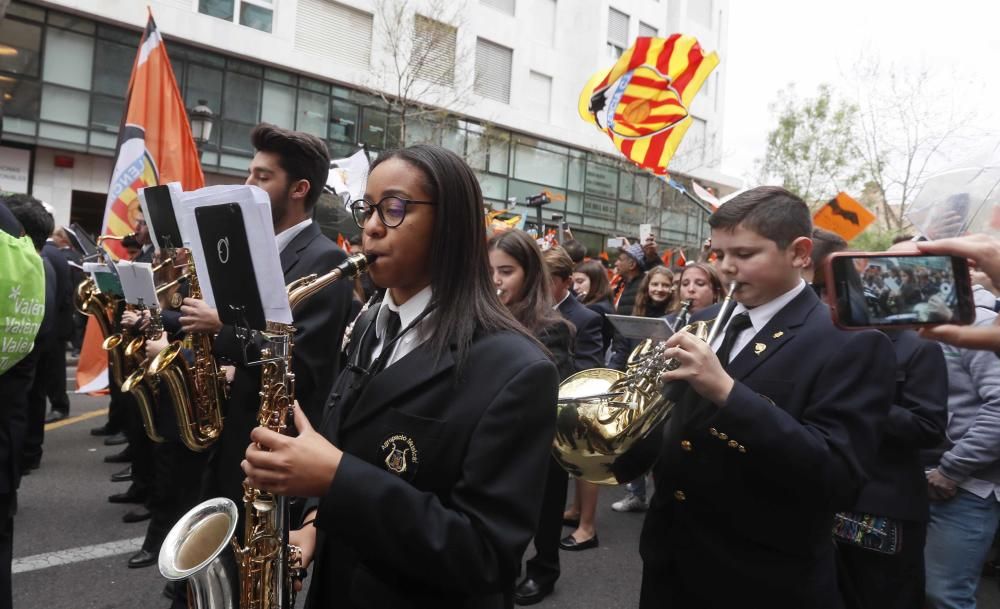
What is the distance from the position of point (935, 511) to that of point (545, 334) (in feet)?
7.12

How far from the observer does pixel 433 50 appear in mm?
19875

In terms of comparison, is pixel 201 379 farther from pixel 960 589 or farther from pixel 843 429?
pixel 960 589

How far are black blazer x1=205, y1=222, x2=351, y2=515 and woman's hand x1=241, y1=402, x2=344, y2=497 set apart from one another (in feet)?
4.24

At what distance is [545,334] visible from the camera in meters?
4.04

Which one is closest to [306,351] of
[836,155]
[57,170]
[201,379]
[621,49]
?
[201,379]

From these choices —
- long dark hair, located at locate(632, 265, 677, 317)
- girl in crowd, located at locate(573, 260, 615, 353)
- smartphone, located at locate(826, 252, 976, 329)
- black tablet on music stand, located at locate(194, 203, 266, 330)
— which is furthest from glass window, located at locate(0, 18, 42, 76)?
smartphone, located at locate(826, 252, 976, 329)

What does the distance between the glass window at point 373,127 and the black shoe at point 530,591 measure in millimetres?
19928

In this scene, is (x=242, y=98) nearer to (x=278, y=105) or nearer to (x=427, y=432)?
(x=278, y=105)

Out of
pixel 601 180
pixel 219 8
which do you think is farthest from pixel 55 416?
pixel 601 180

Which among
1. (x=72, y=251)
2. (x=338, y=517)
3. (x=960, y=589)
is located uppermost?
(x=72, y=251)

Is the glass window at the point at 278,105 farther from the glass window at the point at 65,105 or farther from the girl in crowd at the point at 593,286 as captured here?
the girl in crowd at the point at 593,286

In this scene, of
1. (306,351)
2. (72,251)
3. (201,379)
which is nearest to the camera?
(306,351)

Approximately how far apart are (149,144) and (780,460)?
652 centimetres

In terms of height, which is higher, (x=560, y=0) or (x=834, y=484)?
(x=560, y=0)
